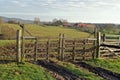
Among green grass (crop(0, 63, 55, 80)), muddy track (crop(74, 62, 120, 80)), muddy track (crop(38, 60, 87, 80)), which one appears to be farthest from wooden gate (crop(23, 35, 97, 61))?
green grass (crop(0, 63, 55, 80))

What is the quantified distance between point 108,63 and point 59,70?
4544 millimetres

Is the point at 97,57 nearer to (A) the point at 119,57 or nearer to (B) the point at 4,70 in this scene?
(A) the point at 119,57

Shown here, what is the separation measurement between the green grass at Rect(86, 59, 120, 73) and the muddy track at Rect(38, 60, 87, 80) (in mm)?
2934

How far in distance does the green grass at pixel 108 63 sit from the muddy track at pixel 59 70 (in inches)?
116

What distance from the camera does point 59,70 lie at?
17.3 metres

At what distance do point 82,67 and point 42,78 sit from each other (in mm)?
4573

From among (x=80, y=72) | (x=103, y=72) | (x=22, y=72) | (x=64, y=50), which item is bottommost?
(x=103, y=72)

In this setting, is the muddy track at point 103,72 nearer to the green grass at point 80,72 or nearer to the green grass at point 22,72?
the green grass at point 80,72

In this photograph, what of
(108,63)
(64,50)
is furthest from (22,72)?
(108,63)

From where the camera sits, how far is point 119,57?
A: 2297cm

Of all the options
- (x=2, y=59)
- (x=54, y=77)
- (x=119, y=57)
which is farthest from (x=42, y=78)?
(x=119, y=57)

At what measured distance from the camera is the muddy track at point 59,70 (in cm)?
1575

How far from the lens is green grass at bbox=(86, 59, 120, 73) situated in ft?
63.1

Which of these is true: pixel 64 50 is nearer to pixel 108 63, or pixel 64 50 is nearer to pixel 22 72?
pixel 108 63
